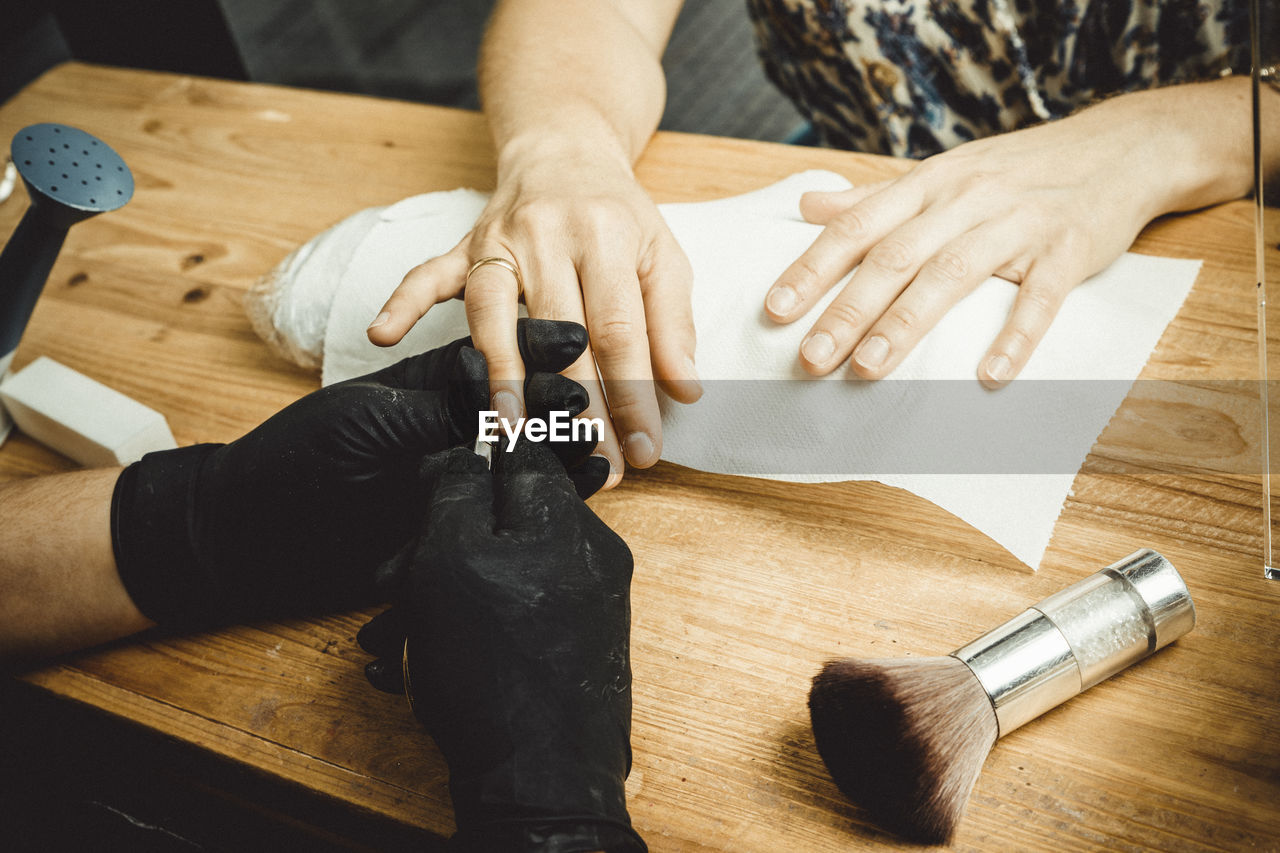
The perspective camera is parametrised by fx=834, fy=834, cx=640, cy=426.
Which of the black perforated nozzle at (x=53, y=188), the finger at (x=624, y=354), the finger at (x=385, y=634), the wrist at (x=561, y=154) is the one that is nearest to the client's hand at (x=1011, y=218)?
the finger at (x=624, y=354)

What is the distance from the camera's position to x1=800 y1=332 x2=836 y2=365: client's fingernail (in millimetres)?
708

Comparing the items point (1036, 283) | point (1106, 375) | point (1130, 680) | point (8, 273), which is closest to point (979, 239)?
point (1036, 283)

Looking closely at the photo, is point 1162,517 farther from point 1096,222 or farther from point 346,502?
point 346,502

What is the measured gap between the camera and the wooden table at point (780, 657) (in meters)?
0.56

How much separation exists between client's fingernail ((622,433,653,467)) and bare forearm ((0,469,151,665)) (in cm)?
43

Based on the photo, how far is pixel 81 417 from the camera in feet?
2.75

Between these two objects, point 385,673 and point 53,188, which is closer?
→ point 385,673

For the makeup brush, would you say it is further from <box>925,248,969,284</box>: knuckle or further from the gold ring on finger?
the gold ring on finger

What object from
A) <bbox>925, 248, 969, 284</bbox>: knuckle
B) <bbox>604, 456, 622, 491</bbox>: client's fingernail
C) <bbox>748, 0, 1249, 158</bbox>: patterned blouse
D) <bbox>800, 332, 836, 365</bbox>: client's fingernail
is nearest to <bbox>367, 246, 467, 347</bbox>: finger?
<bbox>604, 456, 622, 491</bbox>: client's fingernail

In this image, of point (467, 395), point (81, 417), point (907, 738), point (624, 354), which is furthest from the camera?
point (81, 417)

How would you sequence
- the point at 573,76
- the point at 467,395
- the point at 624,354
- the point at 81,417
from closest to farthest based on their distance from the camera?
the point at 467,395, the point at 624,354, the point at 81,417, the point at 573,76

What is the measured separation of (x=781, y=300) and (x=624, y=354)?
0.48 feet

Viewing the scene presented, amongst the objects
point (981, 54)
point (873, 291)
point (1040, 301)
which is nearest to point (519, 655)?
point (873, 291)
